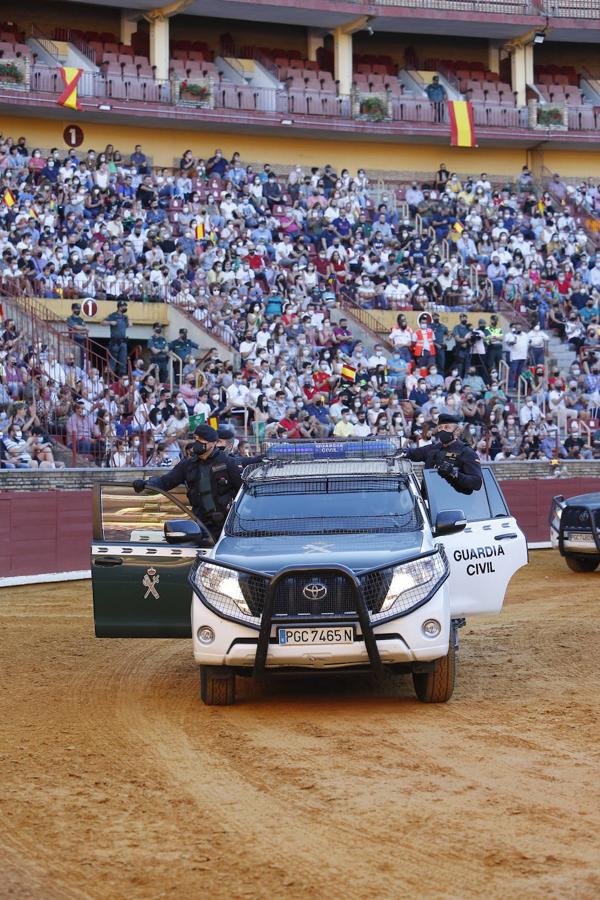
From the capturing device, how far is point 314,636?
927cm

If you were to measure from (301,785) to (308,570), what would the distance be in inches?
82.0

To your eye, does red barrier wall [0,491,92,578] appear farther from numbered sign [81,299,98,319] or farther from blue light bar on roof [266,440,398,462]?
blue light bar on roof [266,440,398,462]

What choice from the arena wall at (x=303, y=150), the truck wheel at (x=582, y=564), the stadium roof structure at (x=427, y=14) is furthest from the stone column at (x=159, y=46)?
the truck wheel at (x=582, y=564)

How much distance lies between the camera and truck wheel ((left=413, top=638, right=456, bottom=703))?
380 inches

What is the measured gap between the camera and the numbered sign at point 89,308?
93.9ft

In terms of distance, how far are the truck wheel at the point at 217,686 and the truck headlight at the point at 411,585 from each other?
118cm

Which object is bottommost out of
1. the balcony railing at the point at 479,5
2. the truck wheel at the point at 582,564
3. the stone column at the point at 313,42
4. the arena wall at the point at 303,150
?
the truck wheel at the point at 582,564

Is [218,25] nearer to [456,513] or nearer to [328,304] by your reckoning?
[328,304]

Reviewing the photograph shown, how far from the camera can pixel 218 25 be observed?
4328 centimetres

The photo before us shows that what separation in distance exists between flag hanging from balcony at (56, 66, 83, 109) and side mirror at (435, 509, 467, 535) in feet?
95.2

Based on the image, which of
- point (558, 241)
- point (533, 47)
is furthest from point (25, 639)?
point (533, 47)

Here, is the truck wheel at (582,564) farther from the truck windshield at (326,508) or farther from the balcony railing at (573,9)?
the balcony railing at (573,9)

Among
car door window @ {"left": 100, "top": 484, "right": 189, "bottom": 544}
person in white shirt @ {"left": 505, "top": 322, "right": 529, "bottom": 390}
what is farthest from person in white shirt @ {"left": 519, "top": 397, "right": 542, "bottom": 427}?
car door window @ {"left": 100, "top": 484, "right": 189, "bottom": 544}

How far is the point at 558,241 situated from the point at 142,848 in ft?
110
